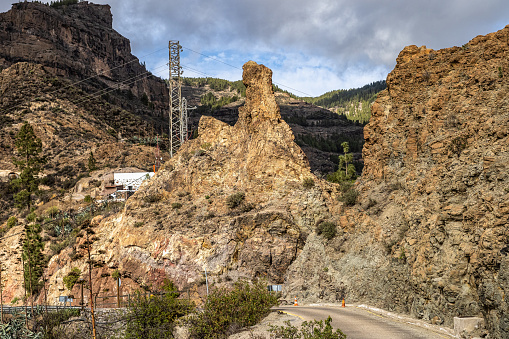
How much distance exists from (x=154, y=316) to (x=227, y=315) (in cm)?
448

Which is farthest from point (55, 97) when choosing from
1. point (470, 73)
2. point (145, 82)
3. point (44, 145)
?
point (470, 73)

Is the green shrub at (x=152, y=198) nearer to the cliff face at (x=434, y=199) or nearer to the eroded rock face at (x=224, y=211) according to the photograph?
the eroded rock face at (x=224, y=211)

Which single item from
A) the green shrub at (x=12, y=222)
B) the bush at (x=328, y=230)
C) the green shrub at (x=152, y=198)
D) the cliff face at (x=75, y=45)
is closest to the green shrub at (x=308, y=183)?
the bush at (x=328, y=230)

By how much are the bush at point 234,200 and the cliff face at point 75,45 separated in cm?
9348

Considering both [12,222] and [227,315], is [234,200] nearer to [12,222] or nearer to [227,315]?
[227,315]

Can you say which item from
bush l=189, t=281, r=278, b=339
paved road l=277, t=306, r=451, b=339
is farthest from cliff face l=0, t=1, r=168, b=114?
paved road l=277, t=306, r=451, b=339

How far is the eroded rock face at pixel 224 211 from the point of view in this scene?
116 feet

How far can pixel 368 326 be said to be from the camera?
60.4 feet

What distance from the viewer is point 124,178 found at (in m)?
65.7

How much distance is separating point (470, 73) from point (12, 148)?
265 ft

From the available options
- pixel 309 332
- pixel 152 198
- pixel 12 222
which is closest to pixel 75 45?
pixel 12 222

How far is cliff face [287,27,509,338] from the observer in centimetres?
1633

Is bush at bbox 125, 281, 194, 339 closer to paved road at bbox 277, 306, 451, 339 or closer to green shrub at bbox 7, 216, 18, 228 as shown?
paved road at bbox 277, 306, 451, 339

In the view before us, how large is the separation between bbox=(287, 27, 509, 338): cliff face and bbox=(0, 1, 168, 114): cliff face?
10473 centimetres
